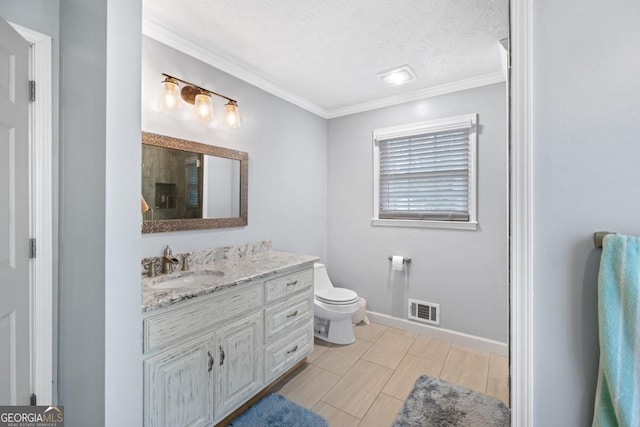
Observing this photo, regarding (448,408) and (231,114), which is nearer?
(448,408)

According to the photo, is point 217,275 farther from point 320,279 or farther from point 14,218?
point 320,279

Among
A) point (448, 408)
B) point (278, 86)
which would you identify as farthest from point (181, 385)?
point (278, 86)

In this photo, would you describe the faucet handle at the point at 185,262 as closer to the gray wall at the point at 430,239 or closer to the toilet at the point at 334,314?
the toilet at the point at 334,314

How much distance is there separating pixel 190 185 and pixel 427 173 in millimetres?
2199

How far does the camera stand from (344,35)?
6.23 feet

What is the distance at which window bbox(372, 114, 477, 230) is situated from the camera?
261cm

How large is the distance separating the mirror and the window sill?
1.48 metres

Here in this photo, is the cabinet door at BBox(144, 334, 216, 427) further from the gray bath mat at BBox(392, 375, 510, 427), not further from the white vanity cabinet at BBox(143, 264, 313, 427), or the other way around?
the gray bath mat at BBox(392, 375, 510, 427)

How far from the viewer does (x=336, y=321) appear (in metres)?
2.66

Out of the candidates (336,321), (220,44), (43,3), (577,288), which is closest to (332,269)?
(336,321)

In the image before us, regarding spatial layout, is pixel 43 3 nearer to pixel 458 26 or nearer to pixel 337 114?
pixel 458 26

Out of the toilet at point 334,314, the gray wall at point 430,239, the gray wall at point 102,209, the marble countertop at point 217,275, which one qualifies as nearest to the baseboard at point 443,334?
the gray wall at point 430,239

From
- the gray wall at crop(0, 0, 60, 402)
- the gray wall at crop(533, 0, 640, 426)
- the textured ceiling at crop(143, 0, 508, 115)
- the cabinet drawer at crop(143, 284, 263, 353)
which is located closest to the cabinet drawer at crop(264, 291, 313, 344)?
the cabinet drawer at crop(143, 284, 263, 353)

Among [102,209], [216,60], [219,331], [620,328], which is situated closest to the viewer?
[620,328]
